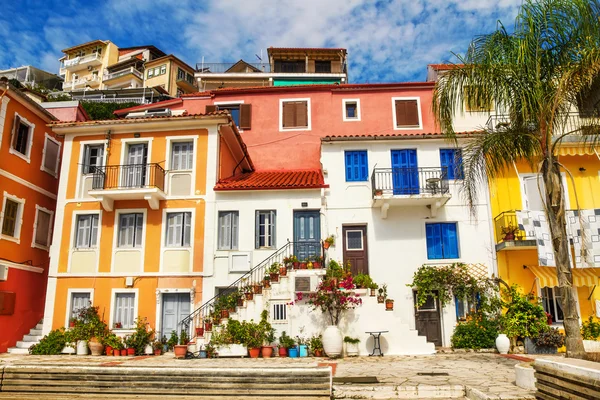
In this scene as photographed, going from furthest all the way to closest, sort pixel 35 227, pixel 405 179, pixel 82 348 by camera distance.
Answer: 1. pixel 35 227
2. pixel 405 179
3. pixel 82 348

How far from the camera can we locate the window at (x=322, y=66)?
4303 cm

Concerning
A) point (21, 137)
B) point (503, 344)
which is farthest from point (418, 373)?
point (21, 137)

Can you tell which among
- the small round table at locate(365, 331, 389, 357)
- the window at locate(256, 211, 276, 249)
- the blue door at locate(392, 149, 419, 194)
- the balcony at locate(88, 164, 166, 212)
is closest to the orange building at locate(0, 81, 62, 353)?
the balcony at locate(88, 164, 166, 212)

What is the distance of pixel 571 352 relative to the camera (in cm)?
901

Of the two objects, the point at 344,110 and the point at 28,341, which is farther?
the point at 344,110

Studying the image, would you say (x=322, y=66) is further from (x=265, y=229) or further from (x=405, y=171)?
(x=265, y=229)

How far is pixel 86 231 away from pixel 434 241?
529 inches

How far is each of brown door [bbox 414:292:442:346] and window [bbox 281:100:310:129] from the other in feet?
33.8

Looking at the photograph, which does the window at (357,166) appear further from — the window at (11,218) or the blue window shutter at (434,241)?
the window at (11,218)

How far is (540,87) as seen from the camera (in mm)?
9930

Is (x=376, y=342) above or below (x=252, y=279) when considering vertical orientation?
below

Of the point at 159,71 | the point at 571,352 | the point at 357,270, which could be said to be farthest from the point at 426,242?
the point at 159,71

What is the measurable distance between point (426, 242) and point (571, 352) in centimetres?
962

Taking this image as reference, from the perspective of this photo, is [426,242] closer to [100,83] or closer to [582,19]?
[582,19]
